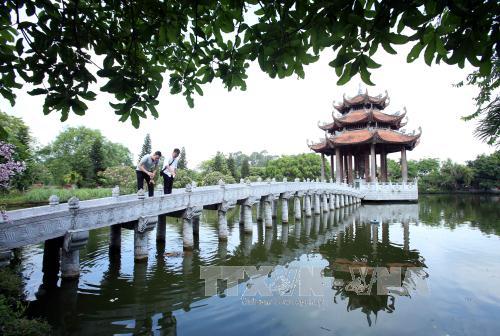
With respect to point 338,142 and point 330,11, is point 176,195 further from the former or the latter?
point 338,142

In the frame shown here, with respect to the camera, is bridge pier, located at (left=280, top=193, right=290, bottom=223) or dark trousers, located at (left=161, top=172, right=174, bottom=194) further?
bridge pier, located at (left=280, top=193, right=290, bottom=223)

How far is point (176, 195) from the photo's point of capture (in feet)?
34.4

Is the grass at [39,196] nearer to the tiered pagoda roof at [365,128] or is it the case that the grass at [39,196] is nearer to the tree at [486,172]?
the tiered pagoda roof at [365,128]

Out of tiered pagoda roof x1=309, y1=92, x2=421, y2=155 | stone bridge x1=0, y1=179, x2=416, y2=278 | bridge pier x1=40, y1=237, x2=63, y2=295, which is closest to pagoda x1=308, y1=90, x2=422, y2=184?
tiered pagoda roof x1=309, y1=92, x2=421, y2=155

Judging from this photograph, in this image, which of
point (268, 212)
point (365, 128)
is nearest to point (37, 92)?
point (268, 212)

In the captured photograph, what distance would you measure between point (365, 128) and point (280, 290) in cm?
3222

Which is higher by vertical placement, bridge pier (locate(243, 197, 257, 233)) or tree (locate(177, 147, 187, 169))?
tree (locate(177, 147, 187, 169))

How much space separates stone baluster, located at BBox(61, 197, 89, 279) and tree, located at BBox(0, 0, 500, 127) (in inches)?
190

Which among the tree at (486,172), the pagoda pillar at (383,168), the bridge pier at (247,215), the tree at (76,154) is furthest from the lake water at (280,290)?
the tree at (486,172)

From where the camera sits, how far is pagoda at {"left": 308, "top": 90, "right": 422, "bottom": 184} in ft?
110

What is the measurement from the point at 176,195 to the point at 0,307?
651 centimetres

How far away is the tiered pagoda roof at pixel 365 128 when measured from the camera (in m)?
33.3

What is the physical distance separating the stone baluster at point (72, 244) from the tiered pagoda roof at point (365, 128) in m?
30.4

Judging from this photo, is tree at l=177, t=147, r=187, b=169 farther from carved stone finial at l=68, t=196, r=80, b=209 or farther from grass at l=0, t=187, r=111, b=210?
carved stone finial at l=68, t=196, r=80, b=209
